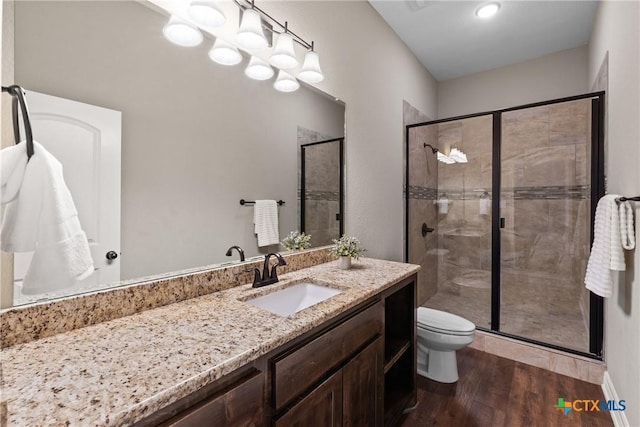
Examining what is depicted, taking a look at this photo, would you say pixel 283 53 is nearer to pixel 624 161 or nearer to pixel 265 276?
pixel 265 276

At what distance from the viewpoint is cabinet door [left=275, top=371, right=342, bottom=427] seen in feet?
2.91

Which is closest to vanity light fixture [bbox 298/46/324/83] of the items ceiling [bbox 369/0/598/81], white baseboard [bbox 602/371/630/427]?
ceiling [bbox 369/0/598/81]

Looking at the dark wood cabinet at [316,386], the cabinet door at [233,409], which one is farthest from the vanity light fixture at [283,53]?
the cabinet door at [233,409]

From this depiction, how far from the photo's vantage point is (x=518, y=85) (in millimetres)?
3195

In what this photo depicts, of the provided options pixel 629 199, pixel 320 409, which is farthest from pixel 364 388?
pixel 629 199

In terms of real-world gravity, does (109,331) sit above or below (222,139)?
below

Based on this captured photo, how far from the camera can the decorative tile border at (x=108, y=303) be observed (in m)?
0.79

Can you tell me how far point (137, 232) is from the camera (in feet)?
3.48

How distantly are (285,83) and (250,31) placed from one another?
38cm

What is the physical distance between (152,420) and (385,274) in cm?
121

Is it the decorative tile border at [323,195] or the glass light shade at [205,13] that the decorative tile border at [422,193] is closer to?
the decorative tile border at [323,195]

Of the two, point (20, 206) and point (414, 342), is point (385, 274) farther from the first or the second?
point (20, 206)

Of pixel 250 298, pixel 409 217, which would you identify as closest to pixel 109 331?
pixel 250 298

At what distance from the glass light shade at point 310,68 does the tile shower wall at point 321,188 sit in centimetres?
29
